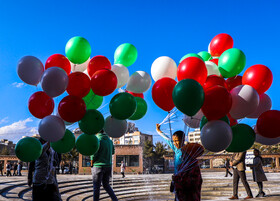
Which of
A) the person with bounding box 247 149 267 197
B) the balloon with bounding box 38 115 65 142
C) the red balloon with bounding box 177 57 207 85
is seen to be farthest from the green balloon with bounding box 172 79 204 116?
the person with bounding box 247 149 267 197

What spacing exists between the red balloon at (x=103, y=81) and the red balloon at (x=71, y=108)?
32cm

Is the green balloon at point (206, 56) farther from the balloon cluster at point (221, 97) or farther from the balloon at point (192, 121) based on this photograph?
the balloon at point (192, 121)

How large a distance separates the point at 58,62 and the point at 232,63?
2.67 meters

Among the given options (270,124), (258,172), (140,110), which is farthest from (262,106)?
(258,172)

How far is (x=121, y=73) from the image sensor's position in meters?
4.30

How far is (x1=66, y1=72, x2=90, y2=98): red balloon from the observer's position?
3.95 metres

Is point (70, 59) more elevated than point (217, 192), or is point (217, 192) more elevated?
point (70, 59)

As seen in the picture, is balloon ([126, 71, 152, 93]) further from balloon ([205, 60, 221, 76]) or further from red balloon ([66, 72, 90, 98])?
balloon ([205, 60, 221, 76])

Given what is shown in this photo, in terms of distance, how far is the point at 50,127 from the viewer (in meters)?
3.76

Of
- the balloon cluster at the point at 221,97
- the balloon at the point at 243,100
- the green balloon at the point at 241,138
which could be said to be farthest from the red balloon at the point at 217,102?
the green balloon at the point at 241,138

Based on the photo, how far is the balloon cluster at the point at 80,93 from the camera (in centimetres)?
380

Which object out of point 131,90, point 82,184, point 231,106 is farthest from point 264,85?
point 82,184

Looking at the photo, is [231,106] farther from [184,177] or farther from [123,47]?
[123,47]

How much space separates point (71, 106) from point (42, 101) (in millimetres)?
558
